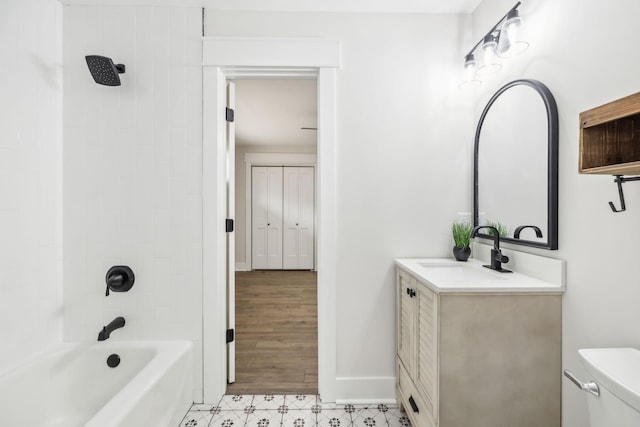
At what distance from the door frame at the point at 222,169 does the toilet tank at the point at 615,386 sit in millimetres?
1286

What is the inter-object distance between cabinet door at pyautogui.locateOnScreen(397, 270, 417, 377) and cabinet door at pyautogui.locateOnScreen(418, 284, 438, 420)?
0.08 meters

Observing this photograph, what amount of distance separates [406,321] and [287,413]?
89 cm

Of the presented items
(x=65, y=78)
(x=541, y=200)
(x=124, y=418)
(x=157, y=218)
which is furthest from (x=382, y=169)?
(x=65, y=78)

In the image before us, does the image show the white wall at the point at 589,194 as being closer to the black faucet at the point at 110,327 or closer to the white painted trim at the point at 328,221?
the white painted trim at the point at 328,221

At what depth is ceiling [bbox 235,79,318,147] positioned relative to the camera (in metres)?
3.29

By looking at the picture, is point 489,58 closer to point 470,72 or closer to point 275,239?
point 470,72

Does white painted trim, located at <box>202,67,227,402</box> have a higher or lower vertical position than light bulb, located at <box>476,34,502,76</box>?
lower

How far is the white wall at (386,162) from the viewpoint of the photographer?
2.01 m

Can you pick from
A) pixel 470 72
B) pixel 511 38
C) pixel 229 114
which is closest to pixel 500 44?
pixel 511 38

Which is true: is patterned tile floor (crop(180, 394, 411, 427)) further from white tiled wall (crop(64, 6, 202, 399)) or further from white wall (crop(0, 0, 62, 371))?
white wall (crop(0, 0, 62, 371))

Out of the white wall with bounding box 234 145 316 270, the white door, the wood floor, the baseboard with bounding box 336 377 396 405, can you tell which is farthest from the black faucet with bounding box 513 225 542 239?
the white wall with bounding box 234 145 316 270

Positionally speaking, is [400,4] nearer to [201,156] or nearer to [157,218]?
[201,156]

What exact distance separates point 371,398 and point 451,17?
246 cm

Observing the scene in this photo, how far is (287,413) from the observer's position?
1.88 metres
